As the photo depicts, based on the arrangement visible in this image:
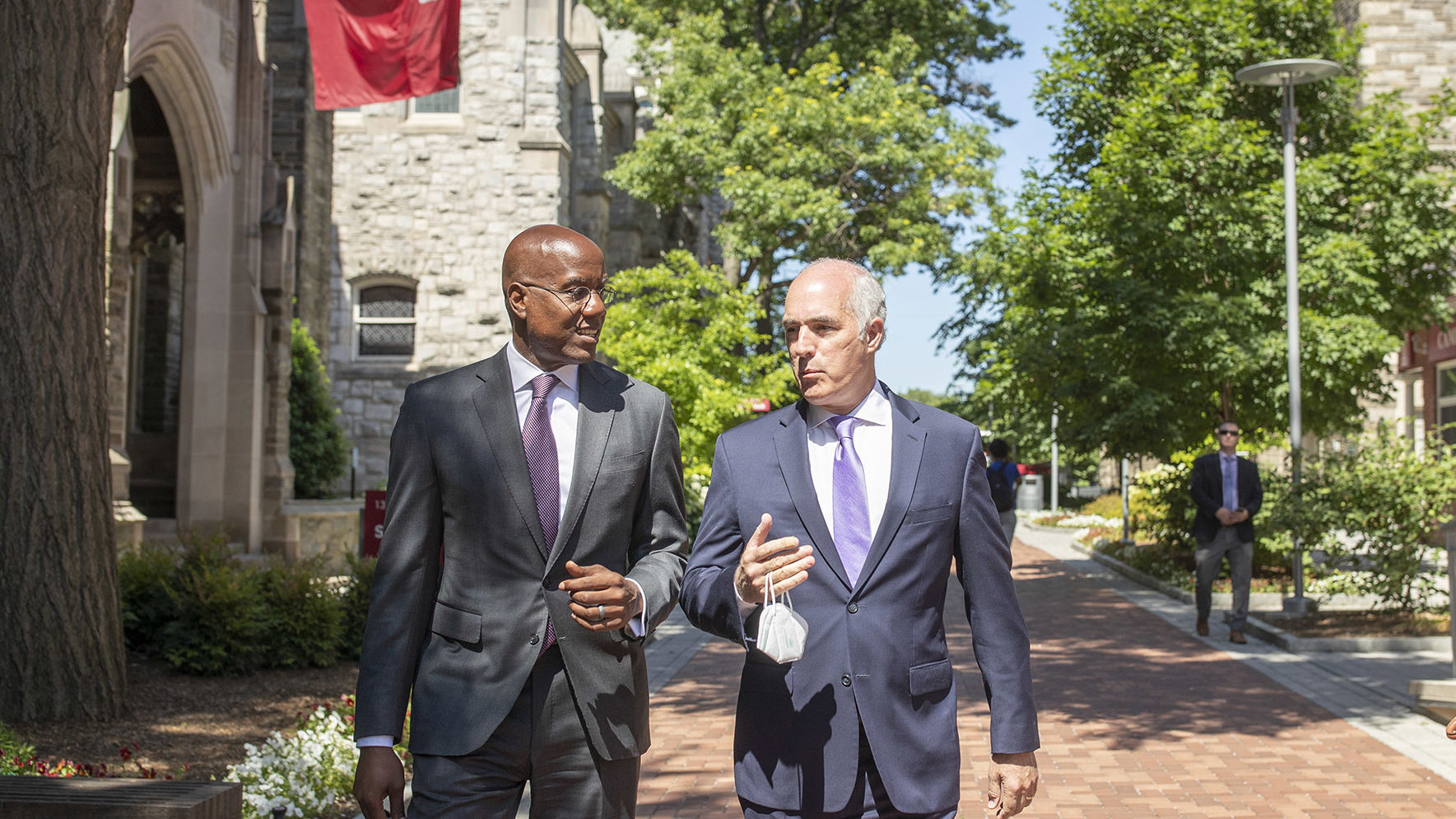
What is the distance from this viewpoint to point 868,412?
322 cm

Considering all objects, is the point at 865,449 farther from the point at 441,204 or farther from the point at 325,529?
the point at 441,204

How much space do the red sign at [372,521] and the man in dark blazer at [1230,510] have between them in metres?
7.08

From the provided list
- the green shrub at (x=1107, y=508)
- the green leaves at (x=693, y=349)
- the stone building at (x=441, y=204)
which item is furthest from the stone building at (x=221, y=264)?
the green shrub at (x=1107, y=508)

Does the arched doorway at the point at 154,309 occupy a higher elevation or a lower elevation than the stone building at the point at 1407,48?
lower

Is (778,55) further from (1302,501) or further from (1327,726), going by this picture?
(1327,726)

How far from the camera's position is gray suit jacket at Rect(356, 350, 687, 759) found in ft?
9.72

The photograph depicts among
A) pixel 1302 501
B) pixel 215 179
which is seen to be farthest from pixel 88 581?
pixel 1302 501

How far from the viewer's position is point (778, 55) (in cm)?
3156

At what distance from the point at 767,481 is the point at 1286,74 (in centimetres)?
1435

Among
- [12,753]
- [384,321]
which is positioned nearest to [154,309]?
[384,321]

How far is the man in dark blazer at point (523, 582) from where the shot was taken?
294cm

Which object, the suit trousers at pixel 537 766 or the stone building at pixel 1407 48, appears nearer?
the suit trousers at pixel 537 766

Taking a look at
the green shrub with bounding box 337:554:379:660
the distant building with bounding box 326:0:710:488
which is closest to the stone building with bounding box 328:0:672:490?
the distant building with bounding box 326:0:710:488

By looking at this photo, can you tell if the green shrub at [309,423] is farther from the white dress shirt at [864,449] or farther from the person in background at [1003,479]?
the white dress shirt at [864,449]
